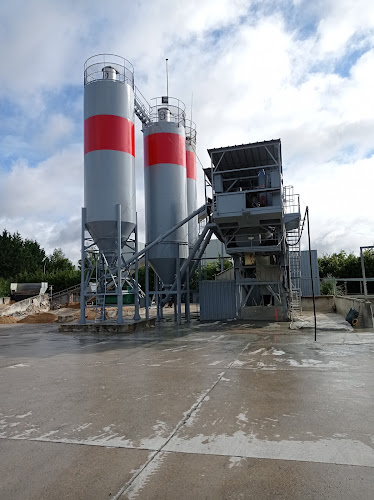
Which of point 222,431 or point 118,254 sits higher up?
point 118,254

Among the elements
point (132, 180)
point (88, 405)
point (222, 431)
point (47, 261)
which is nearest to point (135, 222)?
point (132, 180)

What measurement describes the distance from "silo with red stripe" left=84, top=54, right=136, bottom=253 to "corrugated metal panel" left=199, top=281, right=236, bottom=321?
6.23 metres

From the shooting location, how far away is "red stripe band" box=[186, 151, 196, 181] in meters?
27.7

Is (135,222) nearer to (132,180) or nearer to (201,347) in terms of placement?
(132,180)

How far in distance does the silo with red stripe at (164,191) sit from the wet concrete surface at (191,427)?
482 inches

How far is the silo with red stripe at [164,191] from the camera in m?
21.2

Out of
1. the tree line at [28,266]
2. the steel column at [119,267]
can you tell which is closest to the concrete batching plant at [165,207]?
the steel column at [119,267]

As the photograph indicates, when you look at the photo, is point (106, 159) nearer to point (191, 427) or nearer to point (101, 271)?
point (101, 271)

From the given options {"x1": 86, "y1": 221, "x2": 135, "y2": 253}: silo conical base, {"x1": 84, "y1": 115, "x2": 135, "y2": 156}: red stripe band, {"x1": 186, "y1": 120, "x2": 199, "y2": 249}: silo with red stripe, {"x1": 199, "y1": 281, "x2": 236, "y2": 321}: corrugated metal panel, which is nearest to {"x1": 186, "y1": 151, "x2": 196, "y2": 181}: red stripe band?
{"x1": 186, "y1": 120, "x2": 199, "y2": 249}: silo with red stripe

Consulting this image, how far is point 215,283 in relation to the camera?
22078 mm

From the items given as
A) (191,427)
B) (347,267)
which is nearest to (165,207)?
(191,427)

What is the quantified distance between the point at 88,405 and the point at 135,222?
13944 millimetres

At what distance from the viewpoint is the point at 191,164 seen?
1101 inches

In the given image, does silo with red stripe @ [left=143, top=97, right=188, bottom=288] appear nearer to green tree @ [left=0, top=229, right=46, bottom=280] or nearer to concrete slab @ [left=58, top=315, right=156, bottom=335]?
concrete slab @ [left=58, top=315, right=156, bottom=335]
